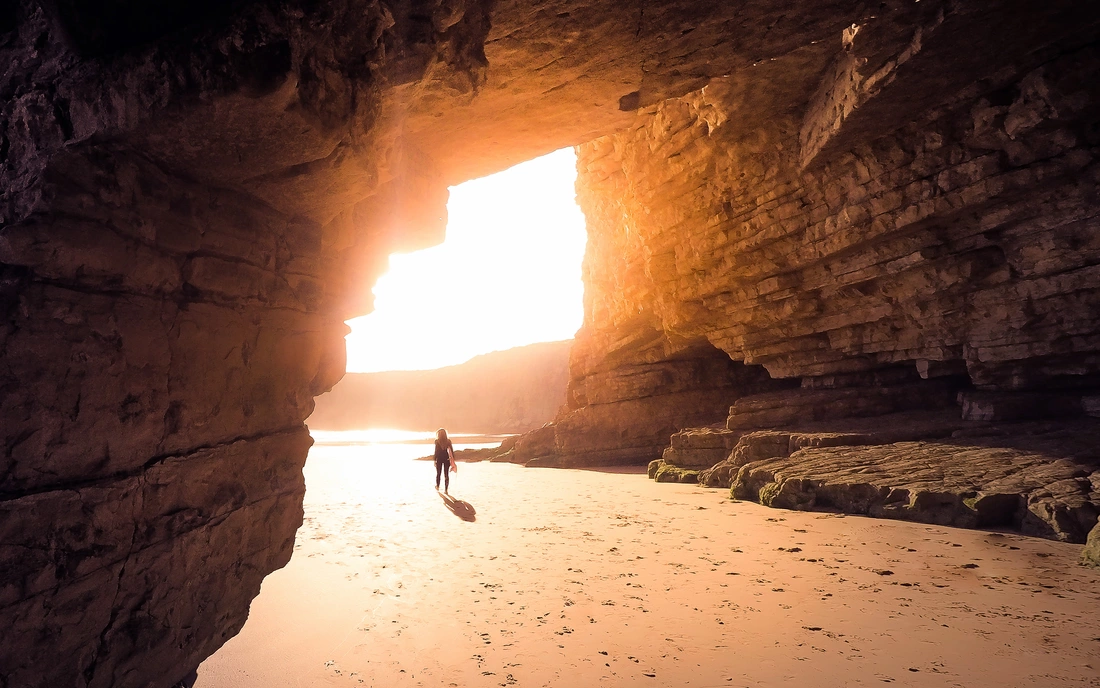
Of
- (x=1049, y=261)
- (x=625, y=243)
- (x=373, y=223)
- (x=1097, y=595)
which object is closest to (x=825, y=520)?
(x=1097, y=595)

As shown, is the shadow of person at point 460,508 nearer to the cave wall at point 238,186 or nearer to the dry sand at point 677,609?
the dry sand at point 677,609

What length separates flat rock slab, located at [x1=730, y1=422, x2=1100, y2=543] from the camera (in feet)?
23.8

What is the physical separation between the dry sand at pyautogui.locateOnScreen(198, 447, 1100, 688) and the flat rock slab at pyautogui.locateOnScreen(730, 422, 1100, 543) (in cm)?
50

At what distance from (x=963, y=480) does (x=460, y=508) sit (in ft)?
30.8

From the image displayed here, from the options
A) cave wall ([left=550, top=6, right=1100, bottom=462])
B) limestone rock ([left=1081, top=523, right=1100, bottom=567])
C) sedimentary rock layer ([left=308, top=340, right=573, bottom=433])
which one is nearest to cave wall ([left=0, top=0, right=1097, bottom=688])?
cave wall ([left=550, top=6, right=1100, bottom=462])

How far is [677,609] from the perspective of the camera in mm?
5160

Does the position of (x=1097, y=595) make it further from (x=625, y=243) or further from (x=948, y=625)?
(x=625, y=243)

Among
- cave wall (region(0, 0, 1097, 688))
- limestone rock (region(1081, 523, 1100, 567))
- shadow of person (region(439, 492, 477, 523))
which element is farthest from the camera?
shadow of person (region(439, 492, 477, 523))

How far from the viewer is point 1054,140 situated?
28.7 ft

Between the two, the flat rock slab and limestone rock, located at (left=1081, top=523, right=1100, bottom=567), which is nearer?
limestone rock, located at (left=1081, top=523, right=1100, bottom=567)

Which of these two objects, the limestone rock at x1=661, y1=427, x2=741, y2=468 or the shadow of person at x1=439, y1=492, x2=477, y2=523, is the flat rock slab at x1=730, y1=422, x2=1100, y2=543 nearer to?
the limestone rock at x1=661, y1=427, x2=741, y2=468

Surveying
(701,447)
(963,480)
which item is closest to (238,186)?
(963,480)

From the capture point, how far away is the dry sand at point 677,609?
3996 millimetres

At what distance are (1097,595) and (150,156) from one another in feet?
28.6
